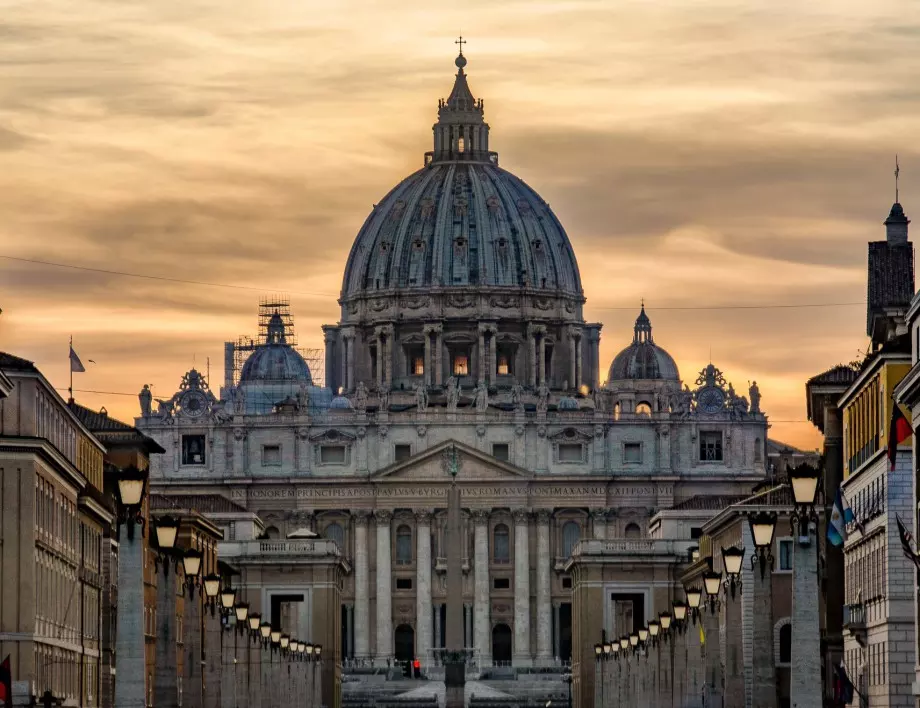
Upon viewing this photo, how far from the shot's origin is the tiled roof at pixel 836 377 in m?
92.8

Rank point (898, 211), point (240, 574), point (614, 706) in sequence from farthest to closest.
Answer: point (240, 574) → point (614, 706) → point (898, 211)

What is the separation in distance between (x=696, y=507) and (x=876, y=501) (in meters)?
109

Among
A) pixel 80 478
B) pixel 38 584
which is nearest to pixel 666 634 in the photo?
pixel 80 478

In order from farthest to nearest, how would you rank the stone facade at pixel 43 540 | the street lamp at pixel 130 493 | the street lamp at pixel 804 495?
the stone facade at pixel 43 540 < the street lamp at pixel 130 493 < the street lamp at pixel 804 495

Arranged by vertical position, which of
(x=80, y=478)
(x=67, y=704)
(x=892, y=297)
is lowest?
(x=67, y=704)

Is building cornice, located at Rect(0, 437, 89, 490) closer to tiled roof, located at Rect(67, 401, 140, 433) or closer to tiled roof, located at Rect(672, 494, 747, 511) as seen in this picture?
tiled roof, located at Rect(67, 401, 140, 433)

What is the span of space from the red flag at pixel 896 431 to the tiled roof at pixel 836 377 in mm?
23508

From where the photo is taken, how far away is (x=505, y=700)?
574ft

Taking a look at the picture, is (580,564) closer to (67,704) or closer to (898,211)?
(898,211)

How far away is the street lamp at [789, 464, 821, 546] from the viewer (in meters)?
49.5

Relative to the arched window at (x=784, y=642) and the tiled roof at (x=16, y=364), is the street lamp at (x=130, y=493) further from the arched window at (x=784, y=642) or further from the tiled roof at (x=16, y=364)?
the arched window at (x=784, y=642)

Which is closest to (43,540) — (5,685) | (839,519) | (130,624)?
(5,685)

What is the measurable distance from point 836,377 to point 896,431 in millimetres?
28152

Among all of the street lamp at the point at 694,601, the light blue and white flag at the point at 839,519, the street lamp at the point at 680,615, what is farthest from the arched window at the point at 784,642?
the light blue and white flag at the point at 839,519
